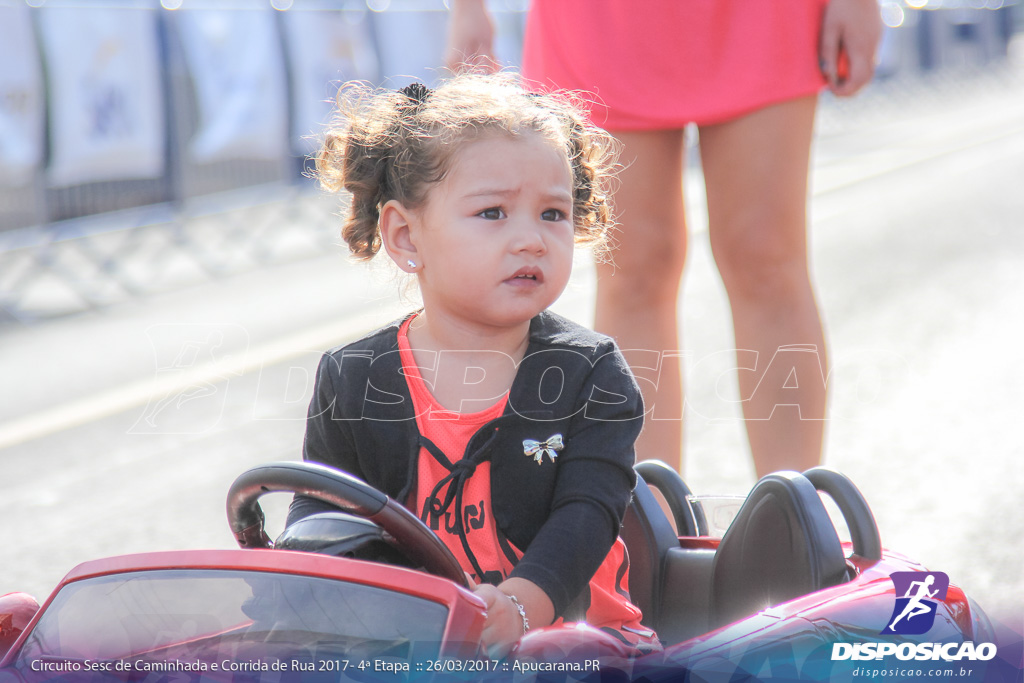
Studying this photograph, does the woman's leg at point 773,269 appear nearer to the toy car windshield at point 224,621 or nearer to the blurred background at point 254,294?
the blurred background at point 254,294

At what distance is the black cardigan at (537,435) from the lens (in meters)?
1.87

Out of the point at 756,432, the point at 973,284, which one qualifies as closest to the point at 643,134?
the point at 756,432

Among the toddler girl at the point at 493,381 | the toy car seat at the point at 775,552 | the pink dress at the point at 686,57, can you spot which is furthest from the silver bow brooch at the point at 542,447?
the pink dress at the point at 686,57

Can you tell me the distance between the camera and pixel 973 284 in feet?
19.5

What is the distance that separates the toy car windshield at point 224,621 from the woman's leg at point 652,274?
1472 millimetres

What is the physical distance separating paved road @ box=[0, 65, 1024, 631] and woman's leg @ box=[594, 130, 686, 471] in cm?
34

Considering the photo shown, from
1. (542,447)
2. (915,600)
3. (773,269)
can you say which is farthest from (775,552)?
(773,269)

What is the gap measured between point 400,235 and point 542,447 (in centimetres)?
48

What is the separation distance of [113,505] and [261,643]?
238 cm

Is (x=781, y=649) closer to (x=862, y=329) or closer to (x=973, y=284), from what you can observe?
(x=862, y=329)

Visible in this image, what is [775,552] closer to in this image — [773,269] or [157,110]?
[773,269]

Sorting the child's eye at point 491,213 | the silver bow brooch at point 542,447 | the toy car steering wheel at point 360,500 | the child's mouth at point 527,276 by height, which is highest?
the child's eye at point 491,213

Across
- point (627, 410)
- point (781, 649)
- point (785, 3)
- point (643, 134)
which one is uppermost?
point (785, 3)

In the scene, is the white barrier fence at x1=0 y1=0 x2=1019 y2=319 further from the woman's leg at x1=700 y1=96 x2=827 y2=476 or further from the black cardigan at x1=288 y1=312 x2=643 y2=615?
the black cardigan at x1=288 y1=312 x2=643 y2=615
